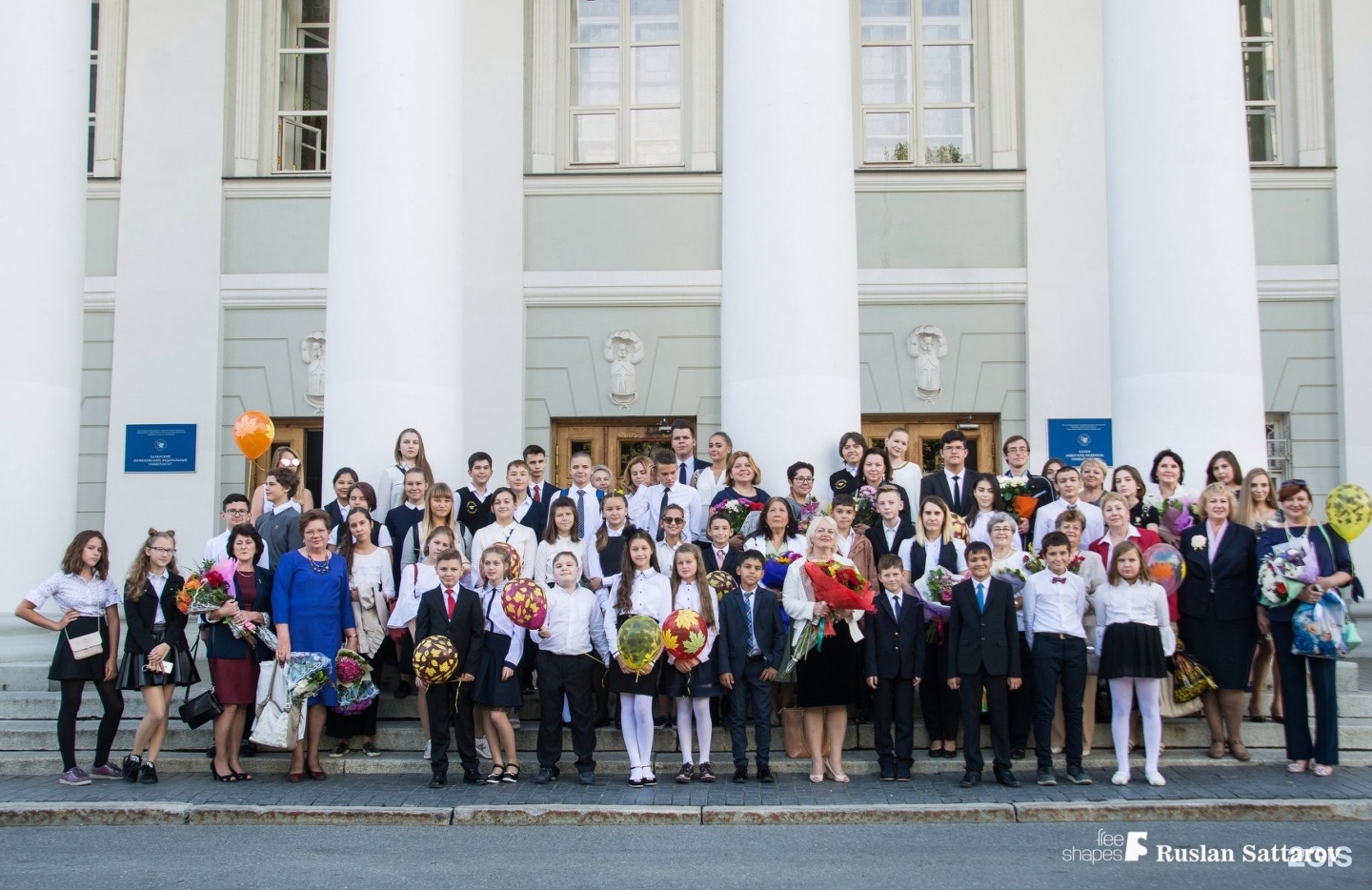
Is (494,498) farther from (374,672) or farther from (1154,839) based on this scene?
(1154,839)

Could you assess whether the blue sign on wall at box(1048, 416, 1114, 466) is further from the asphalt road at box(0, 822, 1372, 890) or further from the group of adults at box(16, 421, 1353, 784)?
the asphalt road at box(0, 822, 1372, 890)

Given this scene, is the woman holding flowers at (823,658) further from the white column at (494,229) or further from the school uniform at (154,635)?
the white column at (494,229)

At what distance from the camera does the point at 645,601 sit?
29.9 feet

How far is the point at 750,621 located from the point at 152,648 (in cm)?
424

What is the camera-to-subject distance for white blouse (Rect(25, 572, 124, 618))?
943 centimetres

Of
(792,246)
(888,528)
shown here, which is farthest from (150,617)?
(792,246)

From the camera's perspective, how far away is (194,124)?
15.8 meters

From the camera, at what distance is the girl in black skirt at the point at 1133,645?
877 cm

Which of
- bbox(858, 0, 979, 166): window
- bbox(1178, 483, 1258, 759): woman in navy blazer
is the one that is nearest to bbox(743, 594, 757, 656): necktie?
bbox(1178, 483, 1258, 759): woman in navy blazer

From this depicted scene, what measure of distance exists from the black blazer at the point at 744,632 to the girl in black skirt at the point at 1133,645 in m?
2.20

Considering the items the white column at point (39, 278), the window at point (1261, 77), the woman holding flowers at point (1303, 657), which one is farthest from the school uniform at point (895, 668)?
the window at point (1261, 77)

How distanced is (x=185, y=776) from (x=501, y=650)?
2.45 meters

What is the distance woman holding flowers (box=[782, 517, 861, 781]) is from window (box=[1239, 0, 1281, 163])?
9.68 m

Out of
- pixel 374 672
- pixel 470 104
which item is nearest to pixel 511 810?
pixel 374 672
